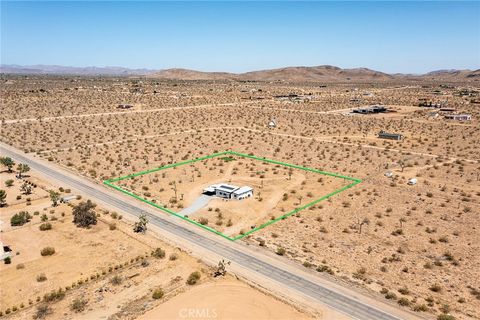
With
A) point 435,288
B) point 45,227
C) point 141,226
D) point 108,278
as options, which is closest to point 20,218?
point 45,227

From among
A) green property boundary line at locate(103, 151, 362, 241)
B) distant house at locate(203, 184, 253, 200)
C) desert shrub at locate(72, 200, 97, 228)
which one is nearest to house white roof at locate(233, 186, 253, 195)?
distant house at locate(203, 184, 253, 200)

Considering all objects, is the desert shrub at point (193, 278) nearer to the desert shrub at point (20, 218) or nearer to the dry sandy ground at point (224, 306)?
the dry sandy ground at point (224, 306)

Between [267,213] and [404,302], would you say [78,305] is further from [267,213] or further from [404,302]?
[404,302]

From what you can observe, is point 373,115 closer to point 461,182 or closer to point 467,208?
point 461,182

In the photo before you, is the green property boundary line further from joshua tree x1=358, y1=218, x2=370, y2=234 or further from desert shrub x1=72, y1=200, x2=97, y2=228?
desert shrub x1=72, y1=200, x2=97, y2=228

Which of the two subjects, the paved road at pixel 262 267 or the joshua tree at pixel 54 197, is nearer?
the paved road at pixel 262 267

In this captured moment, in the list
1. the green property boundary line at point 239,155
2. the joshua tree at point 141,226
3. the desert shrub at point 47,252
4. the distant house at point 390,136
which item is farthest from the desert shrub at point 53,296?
the distant house at point 390,136
